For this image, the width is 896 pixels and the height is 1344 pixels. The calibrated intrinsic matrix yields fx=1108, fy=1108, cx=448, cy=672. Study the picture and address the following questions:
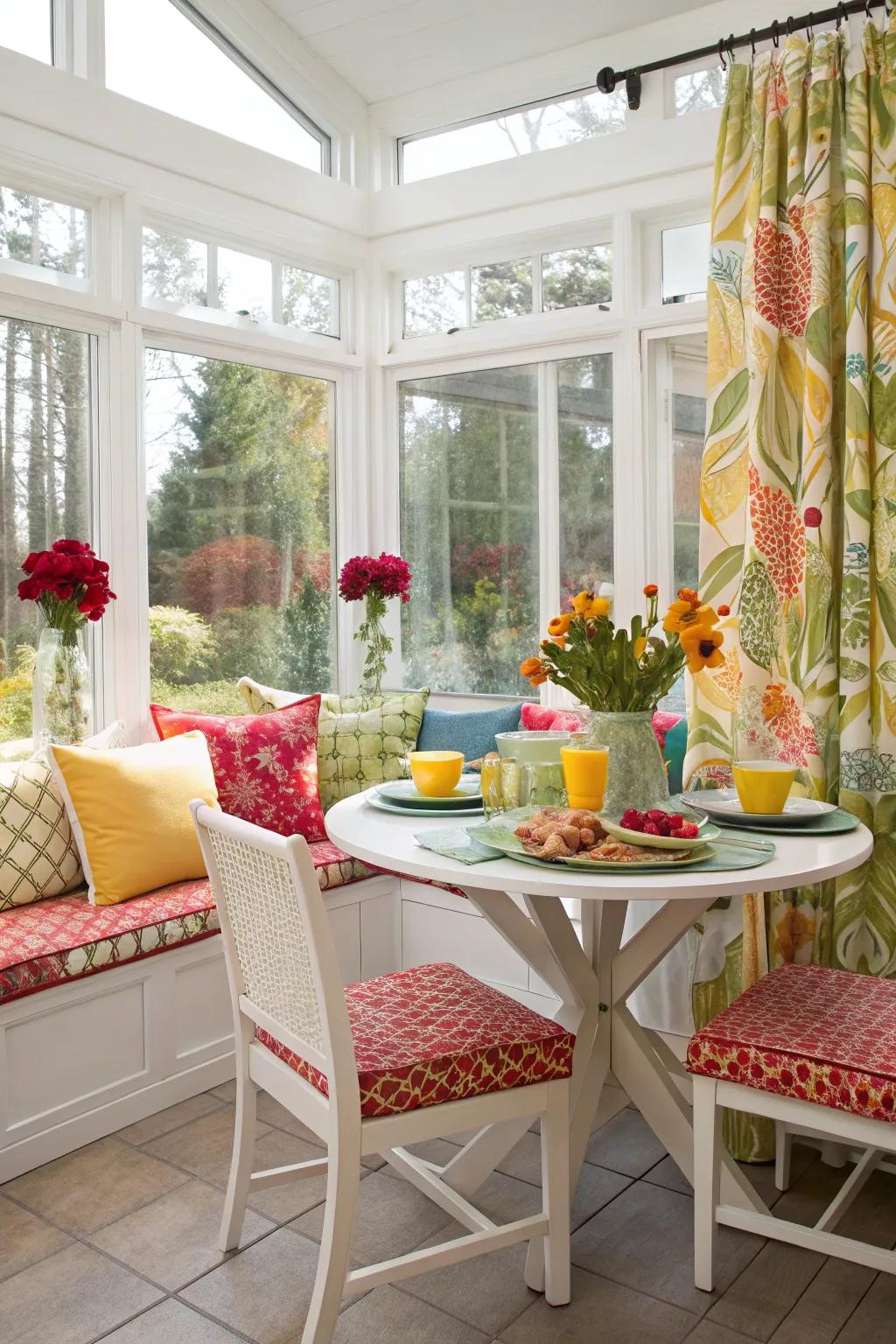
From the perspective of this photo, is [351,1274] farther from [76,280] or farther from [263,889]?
[76,280]

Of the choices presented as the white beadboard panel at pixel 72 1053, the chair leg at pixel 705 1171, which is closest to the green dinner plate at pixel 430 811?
the chair leg at pixel 705 1171

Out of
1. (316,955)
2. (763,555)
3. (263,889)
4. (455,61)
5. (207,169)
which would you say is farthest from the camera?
(455,61)

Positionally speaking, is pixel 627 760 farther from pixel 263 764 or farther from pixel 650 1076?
pixel 263 764

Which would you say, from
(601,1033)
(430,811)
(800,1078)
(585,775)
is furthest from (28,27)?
(800,1078)

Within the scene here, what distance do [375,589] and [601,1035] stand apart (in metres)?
2.02

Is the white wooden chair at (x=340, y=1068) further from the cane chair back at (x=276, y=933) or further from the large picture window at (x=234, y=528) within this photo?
the large picture window at (x=234, y=528)

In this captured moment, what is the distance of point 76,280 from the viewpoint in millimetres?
3199

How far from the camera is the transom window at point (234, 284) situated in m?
3.44

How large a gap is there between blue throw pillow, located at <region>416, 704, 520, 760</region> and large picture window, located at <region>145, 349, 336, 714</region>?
0.63 meters

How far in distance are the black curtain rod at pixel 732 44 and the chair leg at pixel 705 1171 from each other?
2480 mm

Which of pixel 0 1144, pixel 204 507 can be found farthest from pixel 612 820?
pixel 204 507

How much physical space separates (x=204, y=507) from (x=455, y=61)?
67.3 inches

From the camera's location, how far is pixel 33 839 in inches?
109

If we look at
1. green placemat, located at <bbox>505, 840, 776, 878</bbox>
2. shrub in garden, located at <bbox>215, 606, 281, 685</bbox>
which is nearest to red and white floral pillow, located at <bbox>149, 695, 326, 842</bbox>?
shrub in garden, located at <bbox>215, 606, 281, 685</bbox>
